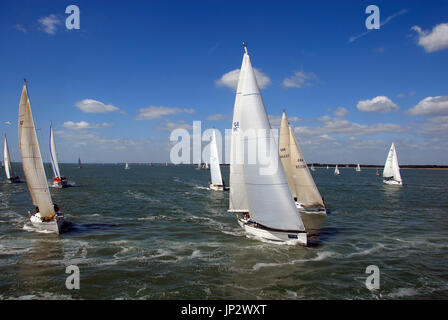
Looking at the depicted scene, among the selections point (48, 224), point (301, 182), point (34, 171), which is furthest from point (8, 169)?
point (301, 182)

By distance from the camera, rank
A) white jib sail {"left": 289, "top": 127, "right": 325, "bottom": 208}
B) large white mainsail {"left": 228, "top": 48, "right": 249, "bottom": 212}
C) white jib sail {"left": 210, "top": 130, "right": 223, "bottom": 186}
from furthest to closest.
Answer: white jib sail {"left": 210, "top": 130, "right": 223, "bottom": 186}
white jib sail {"left": 289, "top": 127, "right": 325, "bottom": 208}
large white mainsail {"left": 228, "top": 48, "right": 249, "bottom": 212}

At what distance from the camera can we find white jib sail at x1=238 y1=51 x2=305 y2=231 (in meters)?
23.0

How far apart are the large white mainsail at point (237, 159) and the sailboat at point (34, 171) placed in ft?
56.1

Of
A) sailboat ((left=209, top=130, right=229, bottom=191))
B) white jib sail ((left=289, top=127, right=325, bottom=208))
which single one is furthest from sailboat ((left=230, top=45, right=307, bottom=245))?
sailboat ((left=209, top=130, right=229, bottom=191))

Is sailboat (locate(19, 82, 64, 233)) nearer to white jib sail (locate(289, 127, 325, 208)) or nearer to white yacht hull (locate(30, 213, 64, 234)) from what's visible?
white yacht hull (locate(30, 213, 64, 234))

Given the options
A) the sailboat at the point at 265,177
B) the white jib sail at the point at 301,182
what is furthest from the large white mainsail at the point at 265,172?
the white jib sail at the point at 301,182

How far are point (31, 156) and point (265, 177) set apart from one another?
2103 centimetres

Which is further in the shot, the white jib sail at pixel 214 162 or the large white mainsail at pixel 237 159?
the white jib sail at pixel 214 162

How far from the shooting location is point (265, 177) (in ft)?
76.6

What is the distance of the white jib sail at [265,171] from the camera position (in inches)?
906

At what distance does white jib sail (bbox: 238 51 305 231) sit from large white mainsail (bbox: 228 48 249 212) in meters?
0.82

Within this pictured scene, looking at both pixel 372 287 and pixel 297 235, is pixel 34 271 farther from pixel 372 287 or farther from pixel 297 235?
pixel 372 287

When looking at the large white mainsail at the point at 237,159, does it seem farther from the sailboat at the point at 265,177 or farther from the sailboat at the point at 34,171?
the sailboat at the point at 34,171
